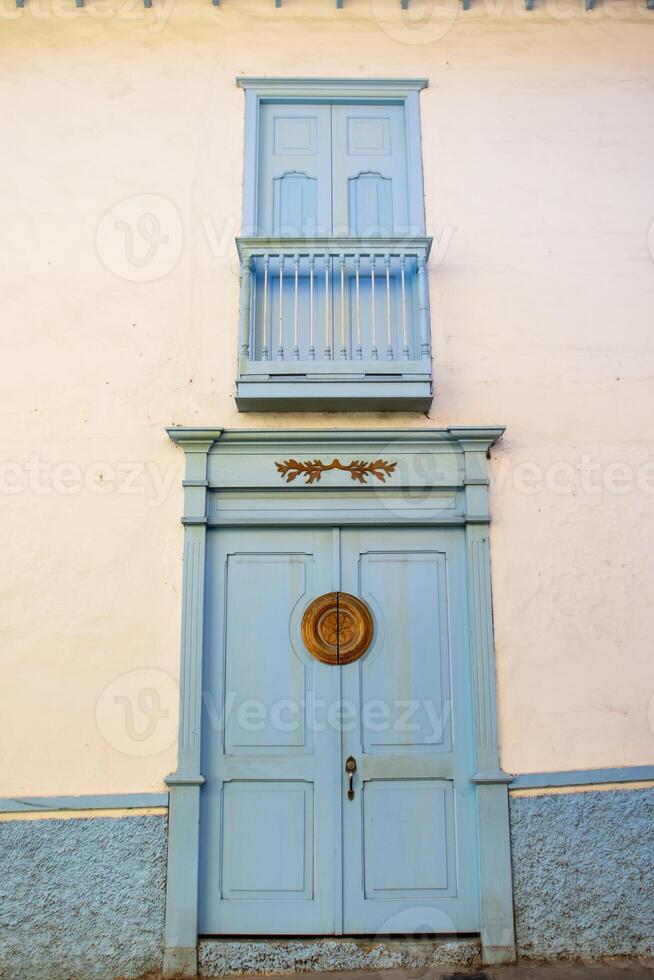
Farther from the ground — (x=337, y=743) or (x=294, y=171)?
(x=294, y=171)

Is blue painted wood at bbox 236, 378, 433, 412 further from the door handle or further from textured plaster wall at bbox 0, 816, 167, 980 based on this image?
textured plaster wall at bbox 0, 816, 167, 980

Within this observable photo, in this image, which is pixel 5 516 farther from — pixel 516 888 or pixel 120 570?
pixel 516 888

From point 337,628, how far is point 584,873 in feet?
6.55

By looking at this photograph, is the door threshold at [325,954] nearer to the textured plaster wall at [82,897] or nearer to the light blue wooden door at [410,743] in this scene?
the light blue wooden door at [410,743]

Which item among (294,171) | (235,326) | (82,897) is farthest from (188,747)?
(294,171)

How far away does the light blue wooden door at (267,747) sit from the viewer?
197 inches

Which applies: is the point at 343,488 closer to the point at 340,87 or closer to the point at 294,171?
the point at 294,171

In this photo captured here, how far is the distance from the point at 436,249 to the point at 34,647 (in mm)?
3641

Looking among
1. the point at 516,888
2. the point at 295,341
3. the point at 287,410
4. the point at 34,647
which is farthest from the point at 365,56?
the point at 516,888

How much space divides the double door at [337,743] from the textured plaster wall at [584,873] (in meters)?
0.31

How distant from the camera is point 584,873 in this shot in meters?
5.00

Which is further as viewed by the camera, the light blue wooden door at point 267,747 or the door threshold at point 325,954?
the light blue wooden door at point 267,747

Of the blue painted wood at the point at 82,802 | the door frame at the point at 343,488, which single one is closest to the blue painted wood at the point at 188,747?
the door frame at the point at 343,488

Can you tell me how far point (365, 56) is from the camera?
6.24 metres
